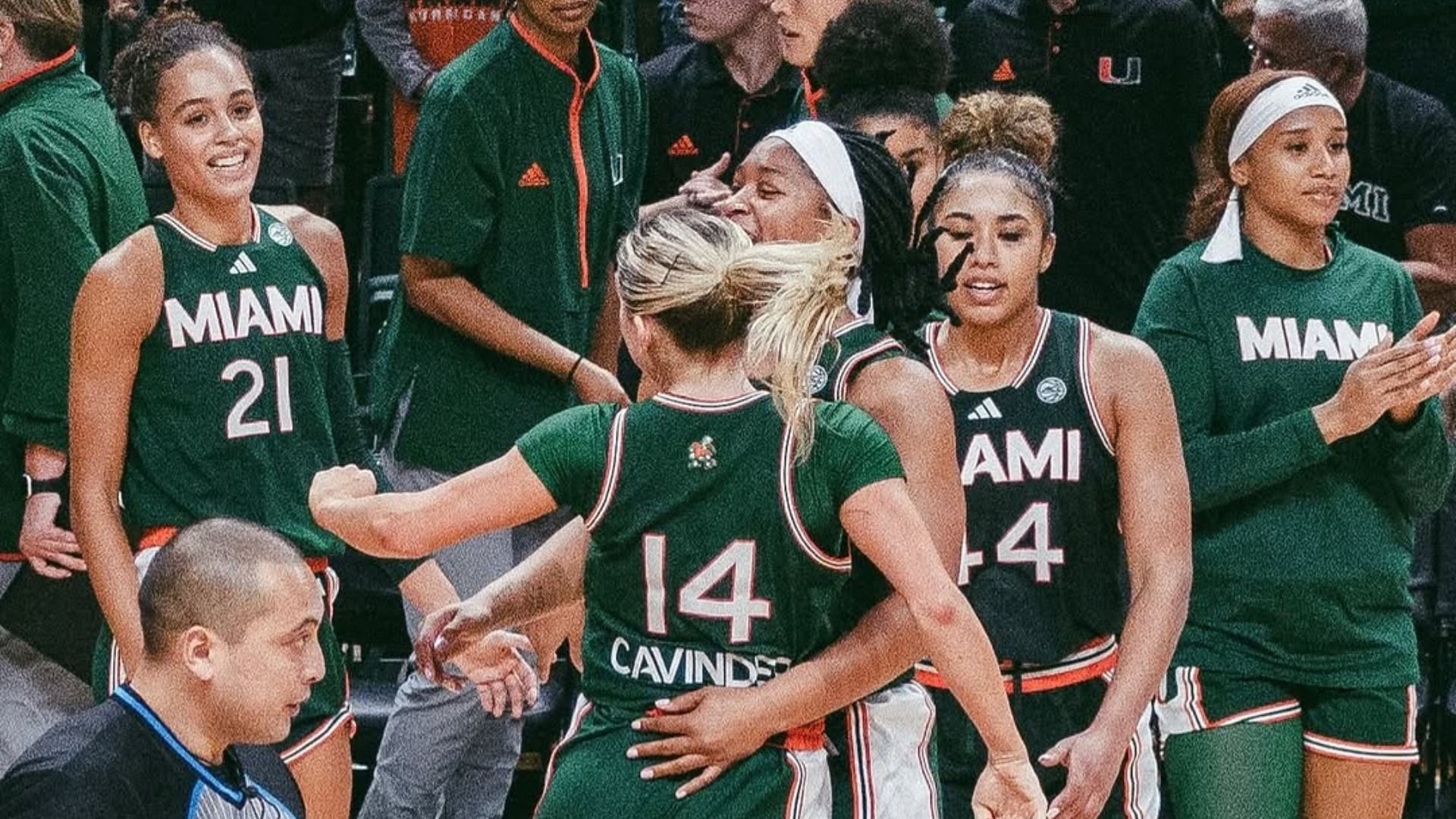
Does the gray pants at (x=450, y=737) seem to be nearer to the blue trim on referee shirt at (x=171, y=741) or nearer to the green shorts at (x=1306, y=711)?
the green shorts at (x=1306, y=711)

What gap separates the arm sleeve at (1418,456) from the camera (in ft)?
15.9

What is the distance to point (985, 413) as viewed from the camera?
4.45 metres

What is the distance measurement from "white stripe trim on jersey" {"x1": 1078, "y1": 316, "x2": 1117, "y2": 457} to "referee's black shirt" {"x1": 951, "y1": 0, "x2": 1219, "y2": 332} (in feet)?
7.40

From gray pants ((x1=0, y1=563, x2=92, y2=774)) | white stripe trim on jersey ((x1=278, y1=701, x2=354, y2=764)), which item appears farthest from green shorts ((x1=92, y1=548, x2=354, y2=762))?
gray pants ((x1=0, y1=563, x2=92, y2=774))

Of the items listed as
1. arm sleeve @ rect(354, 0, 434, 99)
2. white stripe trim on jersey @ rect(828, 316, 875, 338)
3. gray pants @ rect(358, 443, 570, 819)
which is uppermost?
arm sleeve @ rect(354, 0, 434, 99)

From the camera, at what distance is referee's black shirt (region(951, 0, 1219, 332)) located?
6723 millimetres

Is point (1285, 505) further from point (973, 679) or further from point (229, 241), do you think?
point (229, 241)

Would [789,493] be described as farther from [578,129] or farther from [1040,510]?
[578,129]

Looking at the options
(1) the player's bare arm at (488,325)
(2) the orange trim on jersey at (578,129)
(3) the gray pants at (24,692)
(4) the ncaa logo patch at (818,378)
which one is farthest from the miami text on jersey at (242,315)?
(4) the ncaa logo patch at (818,378)

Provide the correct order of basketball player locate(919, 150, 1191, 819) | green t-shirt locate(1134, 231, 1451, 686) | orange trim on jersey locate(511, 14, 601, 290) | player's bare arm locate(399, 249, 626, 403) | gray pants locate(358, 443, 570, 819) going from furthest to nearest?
orange trim on jersey locate(511, 14, 601, 290) < gray pants locate(358, 443, 570, 819) < player's bare arm locate(399, 249, 626, 403) < green t-shirt locate(1134, 231, 1451, 686) < basketball player locate(919, 150, 1191, 819)

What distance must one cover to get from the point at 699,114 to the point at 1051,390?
2392 millimetres

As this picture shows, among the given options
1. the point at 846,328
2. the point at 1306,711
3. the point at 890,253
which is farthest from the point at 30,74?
the point at 1306,711

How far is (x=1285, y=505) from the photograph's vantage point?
4.88 m

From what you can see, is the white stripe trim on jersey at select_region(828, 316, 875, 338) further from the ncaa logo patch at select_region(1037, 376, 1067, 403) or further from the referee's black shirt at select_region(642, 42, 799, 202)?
the referee's black shirt at select_region(642, 42, 799, 202)
